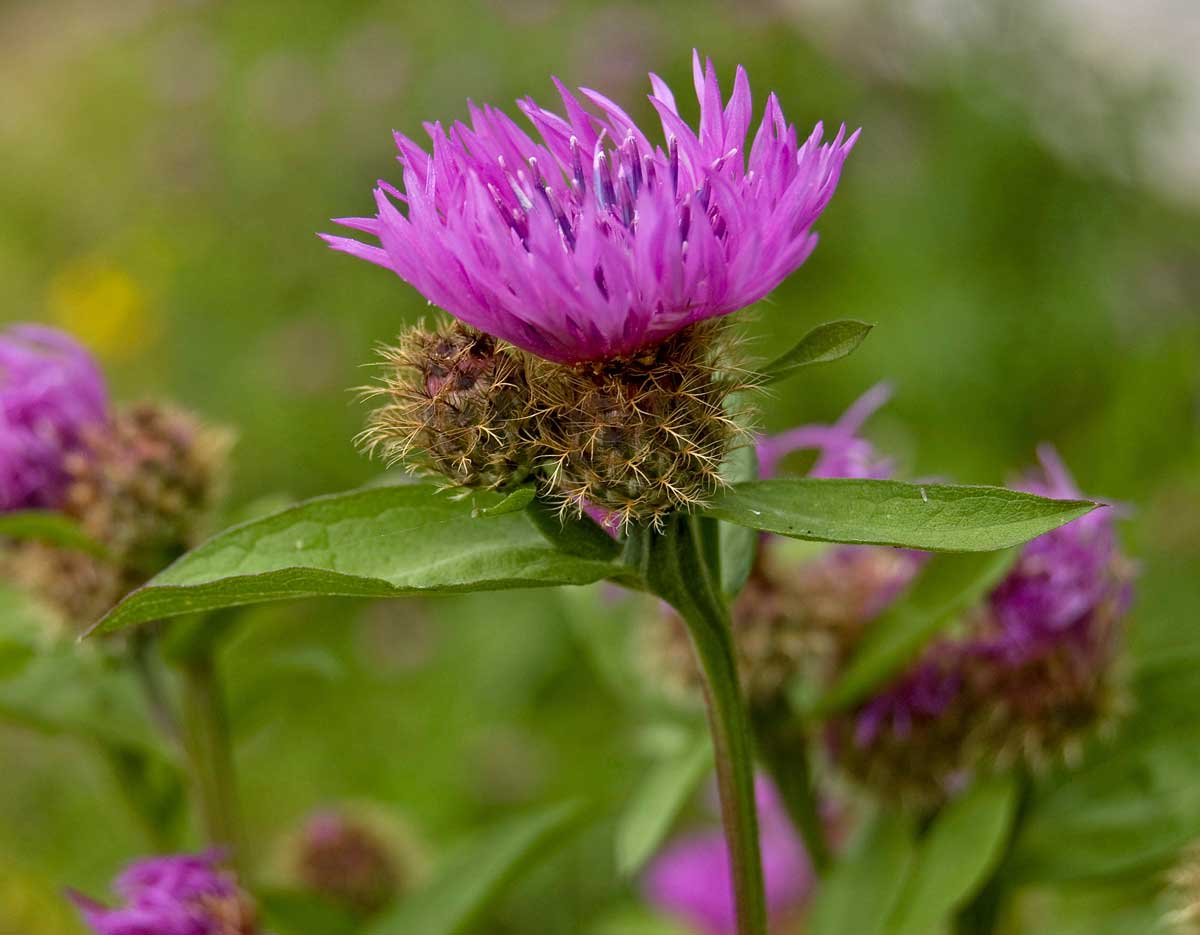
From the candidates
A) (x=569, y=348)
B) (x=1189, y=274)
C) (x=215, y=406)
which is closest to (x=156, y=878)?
(x=569, y=348)

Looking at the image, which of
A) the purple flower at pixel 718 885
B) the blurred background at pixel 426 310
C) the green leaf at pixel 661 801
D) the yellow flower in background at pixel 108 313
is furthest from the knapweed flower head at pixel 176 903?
the yellow flower in background at pixel 108 313

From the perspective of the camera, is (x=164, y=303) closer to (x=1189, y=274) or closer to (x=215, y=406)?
(x=215, y=406)

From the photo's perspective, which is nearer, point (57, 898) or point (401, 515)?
point (401, 515)

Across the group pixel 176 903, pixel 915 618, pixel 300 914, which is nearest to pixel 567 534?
pixel 915 618

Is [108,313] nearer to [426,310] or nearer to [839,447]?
[426,310]

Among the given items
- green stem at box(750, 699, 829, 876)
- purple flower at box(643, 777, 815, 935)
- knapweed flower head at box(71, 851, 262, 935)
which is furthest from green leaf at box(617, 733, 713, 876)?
purple flower at box(643, 777, 815, 935)

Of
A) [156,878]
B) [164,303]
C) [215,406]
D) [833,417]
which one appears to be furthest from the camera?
[164,303]

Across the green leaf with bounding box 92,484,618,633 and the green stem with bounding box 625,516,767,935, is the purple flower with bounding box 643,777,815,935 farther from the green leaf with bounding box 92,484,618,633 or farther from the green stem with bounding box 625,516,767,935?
the green leaf with bounding box 92,484,618,633
